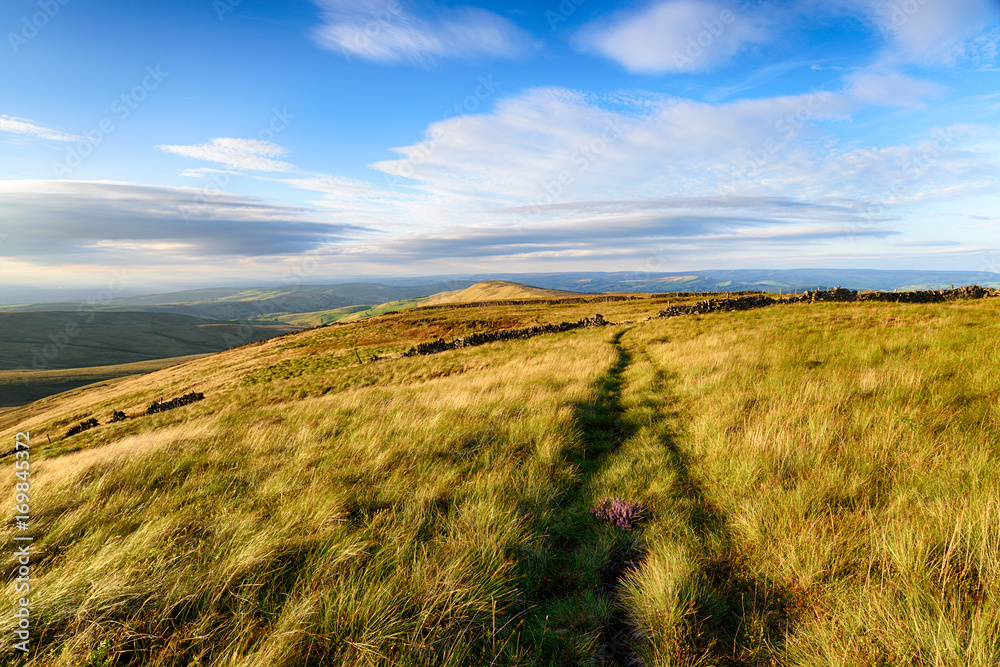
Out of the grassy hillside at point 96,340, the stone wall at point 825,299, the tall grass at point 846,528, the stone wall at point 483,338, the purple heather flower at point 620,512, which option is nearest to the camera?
the tall grass at point 846,528

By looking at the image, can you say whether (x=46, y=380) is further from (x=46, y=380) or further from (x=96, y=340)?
(x=96, y=340)

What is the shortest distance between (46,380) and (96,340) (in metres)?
71.2

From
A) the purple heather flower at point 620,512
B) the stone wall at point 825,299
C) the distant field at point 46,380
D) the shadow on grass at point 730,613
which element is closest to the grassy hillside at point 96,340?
the distant field at point 46,380

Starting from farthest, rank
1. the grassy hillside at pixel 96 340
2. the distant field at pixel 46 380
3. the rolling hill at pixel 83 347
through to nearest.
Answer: the grassy hillside at pixel 96 340 → the rolling hill at pixel 83 347 → the distant field at pixel 46 380

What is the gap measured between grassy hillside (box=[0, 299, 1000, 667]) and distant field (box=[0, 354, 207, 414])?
117 m

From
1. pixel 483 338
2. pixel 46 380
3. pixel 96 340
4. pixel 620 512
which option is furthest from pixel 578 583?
pixel 96 340

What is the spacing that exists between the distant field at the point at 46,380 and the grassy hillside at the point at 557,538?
11733cm

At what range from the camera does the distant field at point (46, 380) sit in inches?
3172

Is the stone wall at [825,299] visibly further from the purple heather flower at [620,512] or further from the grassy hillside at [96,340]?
the grassy hillside at [96,340]

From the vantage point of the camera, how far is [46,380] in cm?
9194

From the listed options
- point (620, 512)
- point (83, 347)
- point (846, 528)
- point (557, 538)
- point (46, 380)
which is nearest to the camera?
point (846, 528)

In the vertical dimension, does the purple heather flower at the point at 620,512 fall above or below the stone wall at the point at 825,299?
below

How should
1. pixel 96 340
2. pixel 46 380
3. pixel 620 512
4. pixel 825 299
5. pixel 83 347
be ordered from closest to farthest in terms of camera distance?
pixel 620 512 → pixel 825 299 → pixel 46 380 → pixel 83 347 → pixel 96 340

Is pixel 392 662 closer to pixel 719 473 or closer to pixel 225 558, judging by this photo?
pixel 225 558
